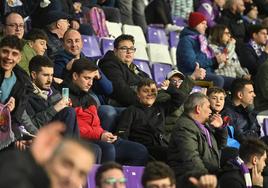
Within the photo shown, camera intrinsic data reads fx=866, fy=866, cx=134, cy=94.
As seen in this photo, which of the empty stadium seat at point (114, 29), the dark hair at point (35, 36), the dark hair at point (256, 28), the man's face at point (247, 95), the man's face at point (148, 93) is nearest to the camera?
the man's face at point (148, 93)

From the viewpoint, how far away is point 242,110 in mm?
9664

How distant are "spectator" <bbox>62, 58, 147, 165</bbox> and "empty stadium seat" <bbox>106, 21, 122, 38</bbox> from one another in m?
3.86

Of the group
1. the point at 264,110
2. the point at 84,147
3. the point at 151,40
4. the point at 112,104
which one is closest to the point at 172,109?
the point at 112,104

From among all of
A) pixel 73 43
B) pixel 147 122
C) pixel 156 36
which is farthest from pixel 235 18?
pixel 147 122

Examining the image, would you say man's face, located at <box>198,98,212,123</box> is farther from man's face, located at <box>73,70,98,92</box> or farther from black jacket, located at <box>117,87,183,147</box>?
man's face, located at <box>73,70,98,92</box>

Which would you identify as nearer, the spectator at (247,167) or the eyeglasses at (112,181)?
the eyeglasses at (112,181)

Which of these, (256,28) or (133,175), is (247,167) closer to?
(133,175)

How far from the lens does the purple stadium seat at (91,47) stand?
10.6 meters

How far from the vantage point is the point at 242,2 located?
14.8 meters

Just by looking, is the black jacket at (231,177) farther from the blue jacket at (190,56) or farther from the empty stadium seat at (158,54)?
the empty stadium seat at (158,54)

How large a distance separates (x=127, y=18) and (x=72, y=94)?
5506 mm

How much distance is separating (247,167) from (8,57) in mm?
2246

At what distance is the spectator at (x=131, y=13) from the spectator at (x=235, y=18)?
1.50 meters

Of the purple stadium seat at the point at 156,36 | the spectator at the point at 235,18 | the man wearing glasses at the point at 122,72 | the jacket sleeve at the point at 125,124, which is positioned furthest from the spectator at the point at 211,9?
the jacket sleeve at the point at 125,124
